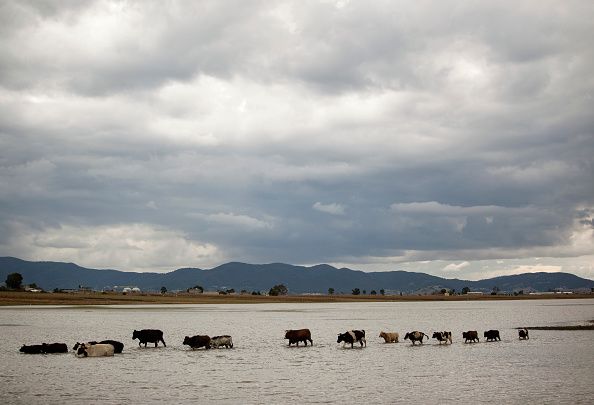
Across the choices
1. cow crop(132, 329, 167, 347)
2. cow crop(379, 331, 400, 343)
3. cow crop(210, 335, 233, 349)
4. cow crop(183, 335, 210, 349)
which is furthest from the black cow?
cow crop(379, 331, 400, 343)

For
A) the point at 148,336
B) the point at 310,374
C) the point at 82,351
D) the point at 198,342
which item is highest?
the point at 148,336

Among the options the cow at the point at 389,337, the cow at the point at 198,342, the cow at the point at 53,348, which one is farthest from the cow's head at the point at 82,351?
the cow at the point at 389,337

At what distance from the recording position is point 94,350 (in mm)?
45438

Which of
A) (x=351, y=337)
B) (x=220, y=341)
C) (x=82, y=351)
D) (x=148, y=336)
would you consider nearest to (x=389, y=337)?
(x=351, y=337)

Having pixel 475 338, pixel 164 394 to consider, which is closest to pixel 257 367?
pixel 164 394

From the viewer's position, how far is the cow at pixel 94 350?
45344 millimetres

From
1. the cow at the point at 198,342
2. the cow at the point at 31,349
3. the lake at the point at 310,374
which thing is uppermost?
the cow at the point at 198,342

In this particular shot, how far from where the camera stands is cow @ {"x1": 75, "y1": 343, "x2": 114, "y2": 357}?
45344 millimetres

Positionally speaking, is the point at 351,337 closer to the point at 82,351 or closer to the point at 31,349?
the point at 82,351

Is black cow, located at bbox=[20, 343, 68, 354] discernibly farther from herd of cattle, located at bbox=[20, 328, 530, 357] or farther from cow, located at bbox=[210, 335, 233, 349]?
cow, located at bbox=[210, 335, 233, 349]

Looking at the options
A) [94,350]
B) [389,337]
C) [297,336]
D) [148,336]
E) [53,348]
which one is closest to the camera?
[94,350]

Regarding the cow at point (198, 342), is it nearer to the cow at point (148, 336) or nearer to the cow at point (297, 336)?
the cow at point (148, 336)

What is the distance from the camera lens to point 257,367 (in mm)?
39250

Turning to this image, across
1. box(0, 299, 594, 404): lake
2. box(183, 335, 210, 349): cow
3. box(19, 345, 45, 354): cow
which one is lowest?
box(0, 299, 594, 404): lake
